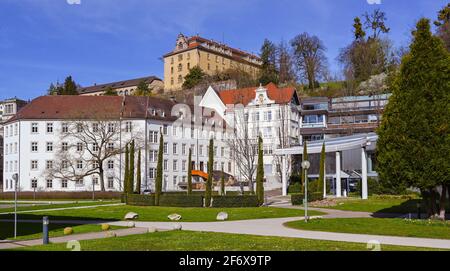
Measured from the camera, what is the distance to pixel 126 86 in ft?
449

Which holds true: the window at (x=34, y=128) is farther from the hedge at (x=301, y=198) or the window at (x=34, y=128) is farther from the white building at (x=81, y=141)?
the hedge at (x=301, y=198)

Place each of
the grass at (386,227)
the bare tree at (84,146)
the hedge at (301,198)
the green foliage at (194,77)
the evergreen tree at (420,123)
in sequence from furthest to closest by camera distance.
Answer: the green foliage at (194,77), the bare tree at (84,146), the hedge at (301,198), the evergreen tree at (420,123), the grass at (386,227)

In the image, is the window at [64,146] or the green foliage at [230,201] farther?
the window at [64,146]

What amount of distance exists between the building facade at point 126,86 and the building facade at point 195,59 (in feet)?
20.8

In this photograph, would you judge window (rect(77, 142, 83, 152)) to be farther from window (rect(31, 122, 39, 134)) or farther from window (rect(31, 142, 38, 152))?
window (rect(31, 122, 39, 134))

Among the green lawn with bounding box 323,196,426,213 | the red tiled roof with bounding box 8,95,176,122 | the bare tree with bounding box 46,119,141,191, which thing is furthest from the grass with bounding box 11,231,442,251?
the red tiled roof with bounding box 8,95,176,122

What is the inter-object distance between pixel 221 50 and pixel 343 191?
78.3 m

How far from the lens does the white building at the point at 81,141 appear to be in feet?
219

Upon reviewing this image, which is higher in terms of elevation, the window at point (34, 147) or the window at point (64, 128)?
the window at point (64, 128)

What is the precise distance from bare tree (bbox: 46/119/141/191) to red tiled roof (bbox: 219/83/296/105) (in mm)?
21665

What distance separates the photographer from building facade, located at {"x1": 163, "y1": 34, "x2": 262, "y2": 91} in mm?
118000

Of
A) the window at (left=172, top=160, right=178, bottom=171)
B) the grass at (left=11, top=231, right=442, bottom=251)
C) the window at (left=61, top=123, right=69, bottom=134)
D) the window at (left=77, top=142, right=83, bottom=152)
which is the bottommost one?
the grass at (left=11, top=231, right=442, bottom=251)

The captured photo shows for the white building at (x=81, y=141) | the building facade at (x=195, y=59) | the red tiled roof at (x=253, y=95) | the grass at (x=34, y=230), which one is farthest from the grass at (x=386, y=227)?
the building facade at (x=195, y=59)
